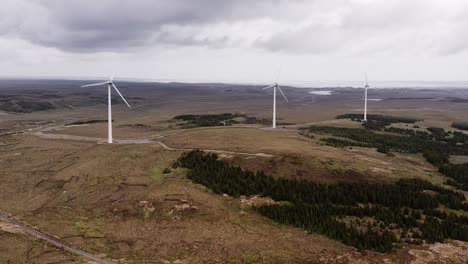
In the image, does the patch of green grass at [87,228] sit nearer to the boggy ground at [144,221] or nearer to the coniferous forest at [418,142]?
the boggy ground at [144,221]

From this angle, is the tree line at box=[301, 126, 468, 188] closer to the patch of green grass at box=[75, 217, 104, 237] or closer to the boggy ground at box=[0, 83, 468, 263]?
the boggy ground at box=[0, 83, 468, 263]

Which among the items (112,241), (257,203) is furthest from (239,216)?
(112,241)

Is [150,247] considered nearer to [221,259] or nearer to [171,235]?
[171,235]

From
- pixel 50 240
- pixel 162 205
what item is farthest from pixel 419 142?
pixel 50 240

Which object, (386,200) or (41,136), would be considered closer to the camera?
(386,200)

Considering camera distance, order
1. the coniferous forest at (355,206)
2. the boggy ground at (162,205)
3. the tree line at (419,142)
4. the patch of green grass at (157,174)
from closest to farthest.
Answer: the boggy ground at (162,205) → the coniferous forest at (355,206) → the patch of green grass at (157,174) → the tree line at (419,142)

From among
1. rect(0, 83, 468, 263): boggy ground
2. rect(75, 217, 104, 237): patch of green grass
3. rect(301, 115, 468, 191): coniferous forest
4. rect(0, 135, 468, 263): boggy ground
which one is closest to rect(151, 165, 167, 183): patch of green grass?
rect(0, 135, 468, 263): boggy ground

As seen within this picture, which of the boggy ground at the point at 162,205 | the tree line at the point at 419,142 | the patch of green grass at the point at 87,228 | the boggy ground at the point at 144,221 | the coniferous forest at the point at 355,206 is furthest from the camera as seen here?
the tree line at the point at 419,142

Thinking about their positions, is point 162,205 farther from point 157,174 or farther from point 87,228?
point 157,174

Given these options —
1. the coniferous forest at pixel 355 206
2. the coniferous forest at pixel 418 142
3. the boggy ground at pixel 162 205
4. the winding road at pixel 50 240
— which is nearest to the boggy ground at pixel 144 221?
the boggy ground at pixel 162 205
